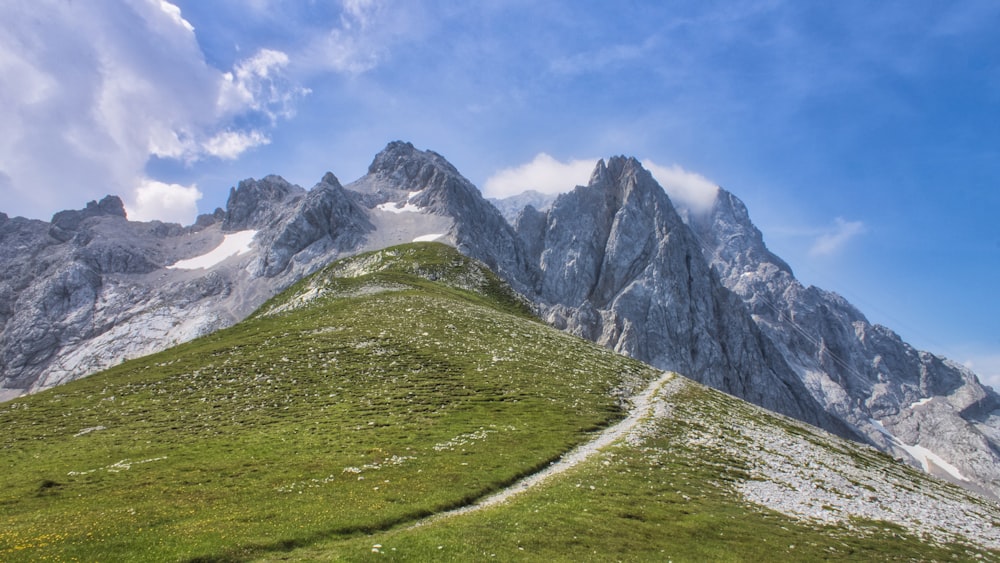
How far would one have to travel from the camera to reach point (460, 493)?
85.9ft

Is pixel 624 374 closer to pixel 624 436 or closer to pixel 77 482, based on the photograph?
pixel 624 436

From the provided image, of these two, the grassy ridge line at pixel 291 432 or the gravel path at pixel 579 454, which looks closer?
the grassy ridge line at pixel 291 432

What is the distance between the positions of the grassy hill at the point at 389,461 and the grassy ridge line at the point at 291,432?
6.5 inches

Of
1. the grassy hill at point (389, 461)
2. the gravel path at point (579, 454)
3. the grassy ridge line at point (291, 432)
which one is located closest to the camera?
the grassy hill at point (389, 461)

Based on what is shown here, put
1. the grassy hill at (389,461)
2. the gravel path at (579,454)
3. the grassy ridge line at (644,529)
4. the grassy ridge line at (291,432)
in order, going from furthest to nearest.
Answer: the gravel path at (579,454)
the grassy ridge line at (291,432)
the grassy hill at (389,461)
the grassy ridge line at (644,529)

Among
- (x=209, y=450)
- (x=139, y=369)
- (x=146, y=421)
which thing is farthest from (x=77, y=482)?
(x=139, y=369)

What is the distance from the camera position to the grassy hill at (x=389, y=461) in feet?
67.4

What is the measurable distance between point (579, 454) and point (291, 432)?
64.4 feet

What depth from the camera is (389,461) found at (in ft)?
98.8

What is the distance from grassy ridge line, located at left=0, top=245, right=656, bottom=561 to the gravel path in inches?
29.8

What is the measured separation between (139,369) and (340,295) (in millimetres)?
33921

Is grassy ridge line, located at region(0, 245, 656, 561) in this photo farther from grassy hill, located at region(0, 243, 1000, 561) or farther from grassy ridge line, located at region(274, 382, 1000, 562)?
grassy ridge line, located at region(274, 382, 1000, 562)

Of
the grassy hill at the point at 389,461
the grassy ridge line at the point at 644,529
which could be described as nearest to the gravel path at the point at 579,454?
the grassy hill at the point at 389,461

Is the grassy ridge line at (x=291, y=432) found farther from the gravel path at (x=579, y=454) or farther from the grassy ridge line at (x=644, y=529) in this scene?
Result: the grassy ridge line at (x=644, y=529)
